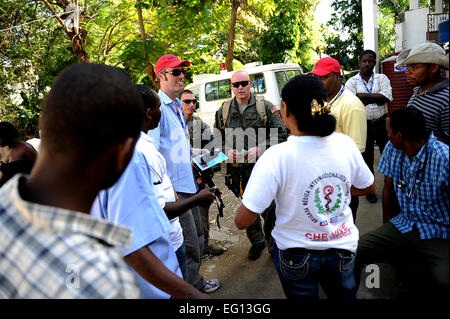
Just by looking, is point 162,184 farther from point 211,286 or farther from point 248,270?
point 248,270

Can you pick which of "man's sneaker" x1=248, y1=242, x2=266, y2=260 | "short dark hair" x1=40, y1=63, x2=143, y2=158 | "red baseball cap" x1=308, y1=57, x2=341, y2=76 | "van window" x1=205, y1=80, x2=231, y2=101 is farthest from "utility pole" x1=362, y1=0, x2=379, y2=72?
"short dark hair" x1=40, y1=63, x2=143, y2=158

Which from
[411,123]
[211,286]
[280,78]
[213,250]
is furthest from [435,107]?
[280,78]

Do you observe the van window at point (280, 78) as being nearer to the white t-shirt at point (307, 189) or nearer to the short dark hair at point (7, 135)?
the short dark hair at point (7, 135)

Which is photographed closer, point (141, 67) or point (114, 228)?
point (114, 228)

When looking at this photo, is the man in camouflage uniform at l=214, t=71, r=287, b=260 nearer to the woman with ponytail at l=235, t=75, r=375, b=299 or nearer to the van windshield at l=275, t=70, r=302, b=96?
the woman with ponytail at l=235, t=75, r=375, b=299

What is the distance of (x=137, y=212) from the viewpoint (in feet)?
4.02

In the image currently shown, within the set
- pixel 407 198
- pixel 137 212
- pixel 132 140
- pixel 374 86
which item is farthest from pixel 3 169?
pixel 374 86

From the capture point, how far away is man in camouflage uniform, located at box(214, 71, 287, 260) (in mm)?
3533

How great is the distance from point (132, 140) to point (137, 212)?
437 mm

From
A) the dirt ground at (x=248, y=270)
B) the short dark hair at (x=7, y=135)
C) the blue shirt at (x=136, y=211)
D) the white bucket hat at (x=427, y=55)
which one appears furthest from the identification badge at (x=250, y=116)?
the short dark hair at (x=7, y=135)

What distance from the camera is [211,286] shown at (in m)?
3.00

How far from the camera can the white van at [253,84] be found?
854 centimetres

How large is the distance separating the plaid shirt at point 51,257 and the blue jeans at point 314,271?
1.08 metres

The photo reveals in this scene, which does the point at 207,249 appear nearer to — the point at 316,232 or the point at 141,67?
the point at 316,232
